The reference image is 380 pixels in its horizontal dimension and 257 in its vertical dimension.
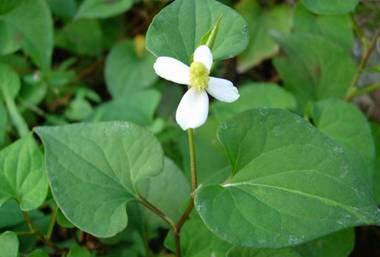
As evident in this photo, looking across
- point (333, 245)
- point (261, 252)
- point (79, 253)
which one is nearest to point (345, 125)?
point (333, 245)

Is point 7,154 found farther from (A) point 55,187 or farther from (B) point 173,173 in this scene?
(B) point 173,173

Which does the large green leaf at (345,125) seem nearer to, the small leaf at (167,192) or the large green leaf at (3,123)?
the small leaf at (167,192)

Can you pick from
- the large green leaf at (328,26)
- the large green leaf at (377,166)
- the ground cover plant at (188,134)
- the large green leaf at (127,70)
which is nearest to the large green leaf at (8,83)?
the ground cover plant at (188,134)

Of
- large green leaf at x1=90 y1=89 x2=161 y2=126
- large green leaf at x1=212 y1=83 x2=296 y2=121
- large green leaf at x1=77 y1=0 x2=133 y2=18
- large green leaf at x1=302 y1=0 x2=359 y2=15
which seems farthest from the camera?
large green leaf at x1=77 y1=0 x2=133 y2=18

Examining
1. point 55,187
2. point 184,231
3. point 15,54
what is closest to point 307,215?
point 184,231

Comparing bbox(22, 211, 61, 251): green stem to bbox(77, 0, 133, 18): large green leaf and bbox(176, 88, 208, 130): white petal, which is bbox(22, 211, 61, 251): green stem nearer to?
bbox(176, 88, 208, 130): white petal

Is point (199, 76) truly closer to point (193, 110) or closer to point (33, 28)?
point (193, 110)

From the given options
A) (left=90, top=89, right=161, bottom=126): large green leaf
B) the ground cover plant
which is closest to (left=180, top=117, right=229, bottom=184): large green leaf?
the ground cover plant
